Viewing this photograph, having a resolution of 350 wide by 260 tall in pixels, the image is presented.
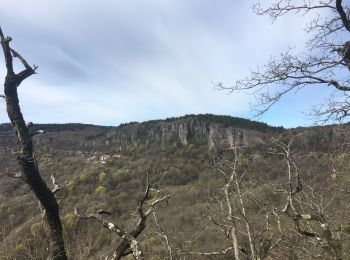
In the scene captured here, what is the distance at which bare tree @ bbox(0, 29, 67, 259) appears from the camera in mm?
5695

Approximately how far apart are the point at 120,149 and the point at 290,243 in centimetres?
18326

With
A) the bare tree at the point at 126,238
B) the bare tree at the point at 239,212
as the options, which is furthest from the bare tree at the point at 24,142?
the bare tree at the point at 239,212

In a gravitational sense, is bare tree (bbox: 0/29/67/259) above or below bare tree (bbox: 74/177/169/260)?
above

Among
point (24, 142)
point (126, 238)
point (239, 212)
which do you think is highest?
point (24, 142)

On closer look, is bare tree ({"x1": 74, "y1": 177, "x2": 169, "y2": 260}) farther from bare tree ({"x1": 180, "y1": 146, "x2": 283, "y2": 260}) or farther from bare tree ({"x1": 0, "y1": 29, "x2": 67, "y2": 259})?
bare tree ({"x1": 180, "y1": 146, "x2": 283, "y2": 260})

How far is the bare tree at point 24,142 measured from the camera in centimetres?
570

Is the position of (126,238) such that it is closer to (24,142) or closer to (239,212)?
(24,142)

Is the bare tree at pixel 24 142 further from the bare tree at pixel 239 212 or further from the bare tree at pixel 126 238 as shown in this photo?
the bare tree at pixel 239 212

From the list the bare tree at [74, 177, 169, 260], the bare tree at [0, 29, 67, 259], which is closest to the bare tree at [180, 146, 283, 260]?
A: the bare tree at [74, 177, 169, 260]

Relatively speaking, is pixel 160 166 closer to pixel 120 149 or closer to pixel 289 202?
pixel 120 149

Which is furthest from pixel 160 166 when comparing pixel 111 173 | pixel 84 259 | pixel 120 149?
pixel 84 259

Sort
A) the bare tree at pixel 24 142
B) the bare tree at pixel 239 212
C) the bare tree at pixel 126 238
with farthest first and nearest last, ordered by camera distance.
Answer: the bare tree at pixel 239 212 → the bare tree at pixel 24 142 → the bare tree at pixel 126 238

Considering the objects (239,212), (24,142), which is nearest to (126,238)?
(24,142)

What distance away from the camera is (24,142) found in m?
5.78
